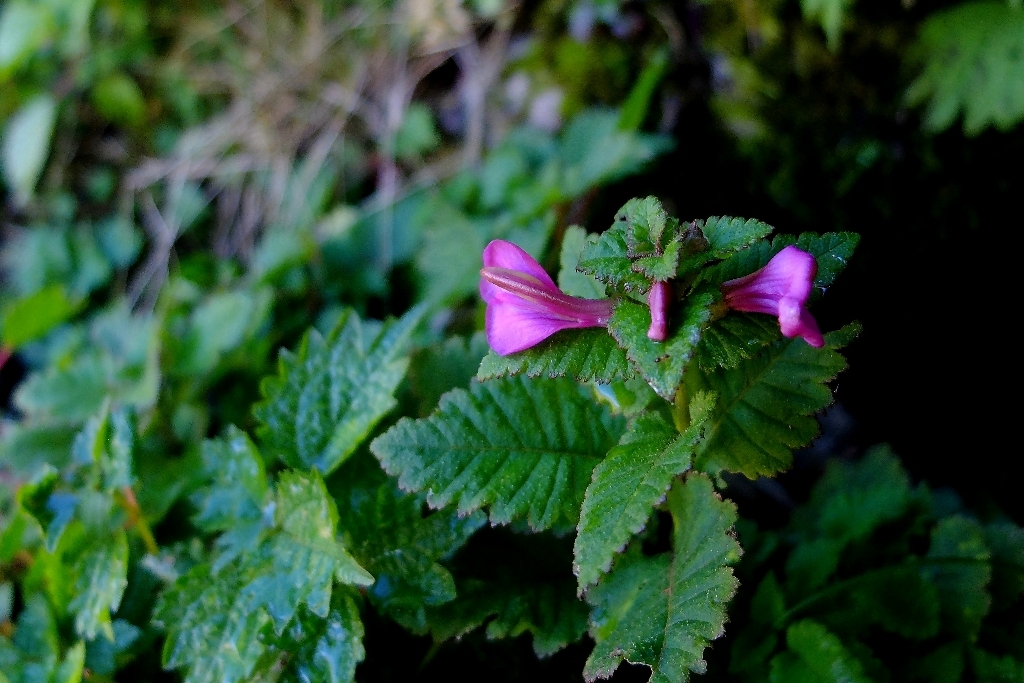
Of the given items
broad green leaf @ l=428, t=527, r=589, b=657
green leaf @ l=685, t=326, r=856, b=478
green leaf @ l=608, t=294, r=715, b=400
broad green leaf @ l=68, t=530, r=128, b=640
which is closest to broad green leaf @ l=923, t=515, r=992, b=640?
green leaf @ l=685, t=326, r=856, b=478

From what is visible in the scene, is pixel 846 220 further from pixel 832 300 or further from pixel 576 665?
pixel 576 665

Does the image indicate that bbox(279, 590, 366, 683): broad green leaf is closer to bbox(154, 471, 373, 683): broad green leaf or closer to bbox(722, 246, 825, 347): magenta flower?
bbox(154, 471, 373, 683): broad green leaf

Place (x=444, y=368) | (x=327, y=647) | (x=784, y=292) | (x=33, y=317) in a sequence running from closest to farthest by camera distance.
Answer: (x=784, y=292) < (x=327, y=647) < (x=444, y=368) < (x=33, y=317)

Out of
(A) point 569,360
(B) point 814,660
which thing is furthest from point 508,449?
(B) point 814,660

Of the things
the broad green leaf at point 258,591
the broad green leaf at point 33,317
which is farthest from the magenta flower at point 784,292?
the broad green leaf at point 33,317

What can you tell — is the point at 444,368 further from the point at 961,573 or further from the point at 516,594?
Answer: the point at 961,573

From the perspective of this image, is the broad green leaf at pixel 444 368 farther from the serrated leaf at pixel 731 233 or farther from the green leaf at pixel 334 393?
the serrated leaf at pixel 731 233
